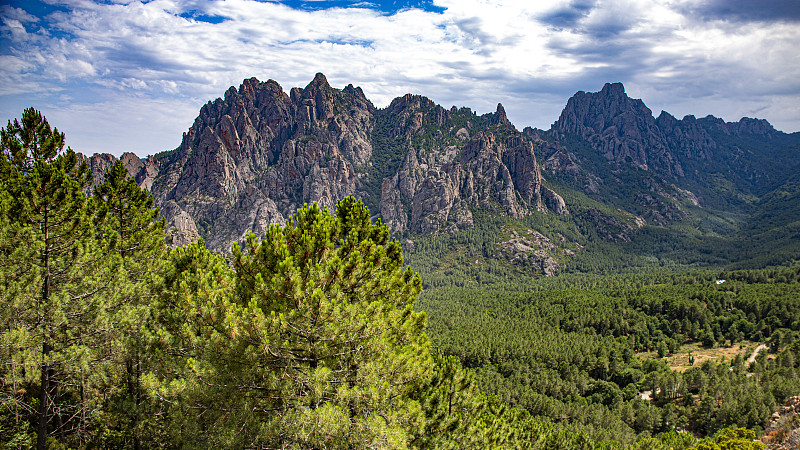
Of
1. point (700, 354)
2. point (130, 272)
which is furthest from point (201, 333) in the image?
point (700, 354)

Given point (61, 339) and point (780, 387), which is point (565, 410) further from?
point (61, 339)

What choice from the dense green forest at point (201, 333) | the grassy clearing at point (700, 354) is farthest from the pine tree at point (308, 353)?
the grassy clearing at point (700, 354)

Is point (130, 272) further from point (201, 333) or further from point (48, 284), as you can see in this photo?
point (201, 333)

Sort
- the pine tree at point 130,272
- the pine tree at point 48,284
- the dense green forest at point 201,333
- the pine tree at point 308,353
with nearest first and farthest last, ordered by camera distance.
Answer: the pine tree at point 308,353 → the dense green forest at point 201,333 → the pine tree at point 48,284 → the pine tree at point 130,272

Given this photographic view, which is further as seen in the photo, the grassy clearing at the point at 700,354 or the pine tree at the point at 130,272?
the grassy clearing at the point at 700,354

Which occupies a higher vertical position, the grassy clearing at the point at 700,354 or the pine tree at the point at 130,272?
the pine tree at the point at 130,272

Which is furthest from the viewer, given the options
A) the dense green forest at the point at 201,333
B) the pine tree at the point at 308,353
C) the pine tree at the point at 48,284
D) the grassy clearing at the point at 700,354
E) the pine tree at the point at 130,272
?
the grassy clearing at the point at 700,354

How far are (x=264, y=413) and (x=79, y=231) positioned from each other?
40.9 ft

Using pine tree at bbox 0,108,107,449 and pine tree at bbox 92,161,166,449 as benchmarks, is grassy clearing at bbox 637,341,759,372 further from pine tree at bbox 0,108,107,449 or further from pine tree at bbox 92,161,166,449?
pine tree at bbox 0,108,107,449

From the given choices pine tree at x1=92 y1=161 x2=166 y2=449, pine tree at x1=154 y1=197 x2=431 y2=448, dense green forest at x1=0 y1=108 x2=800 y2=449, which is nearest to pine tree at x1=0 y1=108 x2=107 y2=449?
dense green forest at x1=0 y1=108 x2=800 y2=449

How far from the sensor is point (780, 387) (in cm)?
7562

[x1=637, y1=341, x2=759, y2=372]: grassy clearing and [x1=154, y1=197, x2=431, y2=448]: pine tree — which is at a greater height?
[x1=154, y1=197, x2=431, y2=448]: pine tree

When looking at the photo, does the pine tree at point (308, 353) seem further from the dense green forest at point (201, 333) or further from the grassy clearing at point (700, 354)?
the grassy clearing at point (700, 354)

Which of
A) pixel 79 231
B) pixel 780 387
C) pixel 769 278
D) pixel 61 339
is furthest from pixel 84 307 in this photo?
pixel 769 278
